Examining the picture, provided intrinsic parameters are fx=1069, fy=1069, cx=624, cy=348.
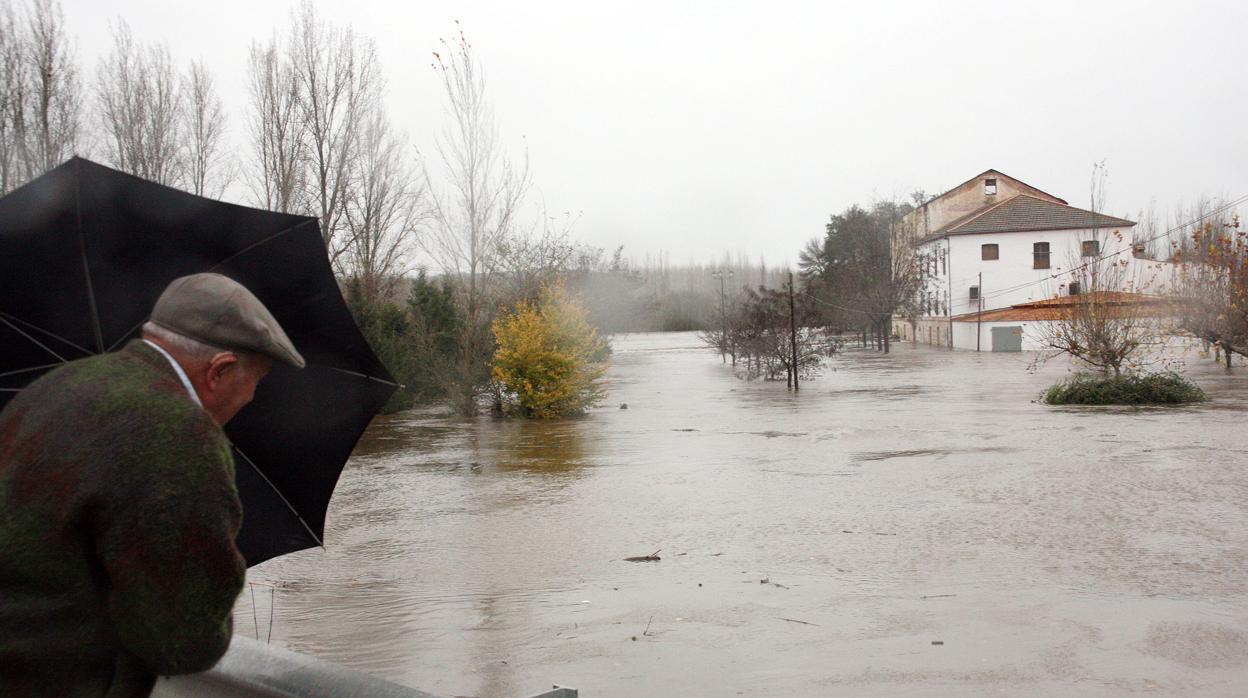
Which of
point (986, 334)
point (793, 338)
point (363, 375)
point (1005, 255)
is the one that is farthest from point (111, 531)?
point (1005, 255)

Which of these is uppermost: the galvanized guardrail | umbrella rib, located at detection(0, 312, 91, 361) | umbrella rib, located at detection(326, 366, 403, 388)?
umbrella rib, located at detection(0, 312, 91, 361)

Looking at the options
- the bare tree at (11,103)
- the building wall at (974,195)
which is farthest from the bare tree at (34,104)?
the building wall at (974,195)

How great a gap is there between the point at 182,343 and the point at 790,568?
720 centimetres

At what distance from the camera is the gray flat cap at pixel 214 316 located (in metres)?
2.11

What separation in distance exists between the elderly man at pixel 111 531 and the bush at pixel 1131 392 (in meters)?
24.1

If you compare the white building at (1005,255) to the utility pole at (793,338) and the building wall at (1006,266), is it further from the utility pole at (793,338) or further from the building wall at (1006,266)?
the utility pole at (793,338)

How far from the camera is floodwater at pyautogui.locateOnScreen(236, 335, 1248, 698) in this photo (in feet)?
20.2

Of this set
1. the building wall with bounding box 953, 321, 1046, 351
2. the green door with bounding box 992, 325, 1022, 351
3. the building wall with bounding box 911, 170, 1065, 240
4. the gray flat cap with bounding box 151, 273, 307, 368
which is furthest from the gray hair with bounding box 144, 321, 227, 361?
the building wall with bounding box 911, 170, 1065, 240

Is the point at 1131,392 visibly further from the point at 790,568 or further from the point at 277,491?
the point at 277,491

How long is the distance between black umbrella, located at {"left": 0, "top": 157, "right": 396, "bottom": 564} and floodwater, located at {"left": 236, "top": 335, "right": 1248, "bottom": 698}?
2281mm

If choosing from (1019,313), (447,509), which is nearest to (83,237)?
(447,509)

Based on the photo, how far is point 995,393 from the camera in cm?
2769

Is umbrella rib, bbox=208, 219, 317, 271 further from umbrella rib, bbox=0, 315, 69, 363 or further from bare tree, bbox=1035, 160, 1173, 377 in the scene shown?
bare tree, bbox=1035, 160, 1173, 377

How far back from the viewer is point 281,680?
9.50 feet
